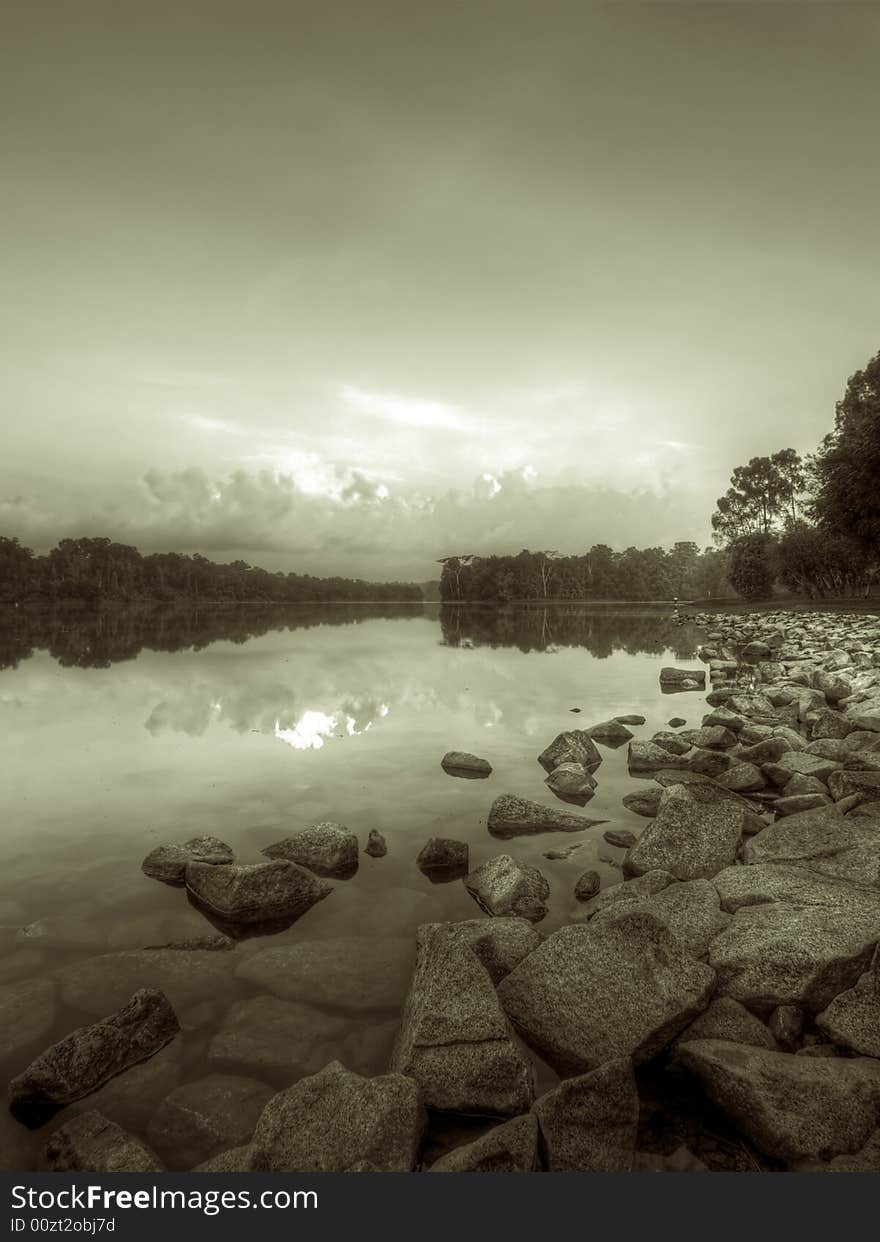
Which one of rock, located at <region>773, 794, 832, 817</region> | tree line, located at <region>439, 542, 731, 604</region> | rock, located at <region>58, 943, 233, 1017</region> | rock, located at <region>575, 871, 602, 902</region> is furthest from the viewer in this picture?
tree line, located at <region>439, 542, 731, 604</region>

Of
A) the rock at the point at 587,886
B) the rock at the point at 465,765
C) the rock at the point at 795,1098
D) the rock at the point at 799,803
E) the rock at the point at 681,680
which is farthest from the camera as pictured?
the rock at the point at 681,680

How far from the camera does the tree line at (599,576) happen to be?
17450 cm

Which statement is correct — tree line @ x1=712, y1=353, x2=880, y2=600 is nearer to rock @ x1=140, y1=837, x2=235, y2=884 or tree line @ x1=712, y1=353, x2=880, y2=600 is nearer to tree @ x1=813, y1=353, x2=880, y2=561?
tree @ x1=813, y1=353, x2=880, y2=561

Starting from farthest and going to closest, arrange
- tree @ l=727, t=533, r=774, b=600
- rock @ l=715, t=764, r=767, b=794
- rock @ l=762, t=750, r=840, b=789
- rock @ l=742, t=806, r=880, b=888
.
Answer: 1. tree @ l=727, t=533, r=774, b=600
2. rock @ l=715, t=764, r=767, b=794
3. rock @ l=762, t=750, r=840, b=789
4. rock @ l=742, t=806, r=880, b=888

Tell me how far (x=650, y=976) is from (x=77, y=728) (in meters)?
14.7

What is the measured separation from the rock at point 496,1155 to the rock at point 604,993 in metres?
0.99

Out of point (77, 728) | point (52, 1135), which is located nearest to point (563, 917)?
point (52, 1135)

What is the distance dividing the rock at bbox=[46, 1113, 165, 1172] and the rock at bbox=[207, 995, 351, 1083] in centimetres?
74

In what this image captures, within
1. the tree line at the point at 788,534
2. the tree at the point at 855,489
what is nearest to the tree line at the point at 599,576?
the tree line at the point at 788,534

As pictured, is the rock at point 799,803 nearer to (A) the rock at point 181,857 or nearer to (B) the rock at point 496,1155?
(B) the rock at point 496,1155

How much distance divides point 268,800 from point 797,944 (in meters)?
7.19

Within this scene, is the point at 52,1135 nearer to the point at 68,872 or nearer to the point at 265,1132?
the point at 265,1132

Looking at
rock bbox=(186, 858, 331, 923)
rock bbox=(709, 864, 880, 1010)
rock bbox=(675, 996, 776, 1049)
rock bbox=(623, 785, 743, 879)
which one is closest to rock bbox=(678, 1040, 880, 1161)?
rock bbox=(675, 996, 776, 1049)

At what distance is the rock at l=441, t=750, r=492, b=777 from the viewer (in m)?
10.6
